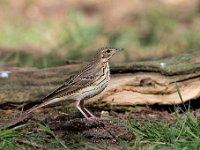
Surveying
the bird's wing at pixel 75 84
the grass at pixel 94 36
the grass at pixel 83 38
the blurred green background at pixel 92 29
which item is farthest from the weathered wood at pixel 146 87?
the grass at pixel 94 36

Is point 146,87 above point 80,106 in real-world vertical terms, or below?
above

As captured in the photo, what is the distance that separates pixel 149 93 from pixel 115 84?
0.43m

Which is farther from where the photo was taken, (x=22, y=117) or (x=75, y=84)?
(x=75, y=84)

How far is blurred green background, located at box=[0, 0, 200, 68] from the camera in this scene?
1184 centimetres

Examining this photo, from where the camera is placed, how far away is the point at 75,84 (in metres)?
7.31

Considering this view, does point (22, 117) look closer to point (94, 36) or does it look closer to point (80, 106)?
point (80, 106)

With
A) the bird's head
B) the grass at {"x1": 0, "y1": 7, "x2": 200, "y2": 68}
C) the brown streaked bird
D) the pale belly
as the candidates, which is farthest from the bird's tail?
the grass at {"x1": 0, "y1": 7, "x2": 200, "y2": 68}

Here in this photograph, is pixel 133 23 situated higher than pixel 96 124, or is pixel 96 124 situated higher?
pixel 133 23

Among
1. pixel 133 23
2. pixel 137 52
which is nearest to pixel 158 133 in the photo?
pixel 137 52

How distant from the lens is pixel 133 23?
15352mm

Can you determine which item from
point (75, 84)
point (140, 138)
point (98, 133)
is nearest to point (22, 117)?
point (75, 84)

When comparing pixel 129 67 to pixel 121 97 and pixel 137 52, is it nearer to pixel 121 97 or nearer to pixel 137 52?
pixel 121 97

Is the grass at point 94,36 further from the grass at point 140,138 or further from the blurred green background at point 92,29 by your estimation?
the grass at point 140,138

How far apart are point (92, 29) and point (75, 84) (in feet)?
20.8
